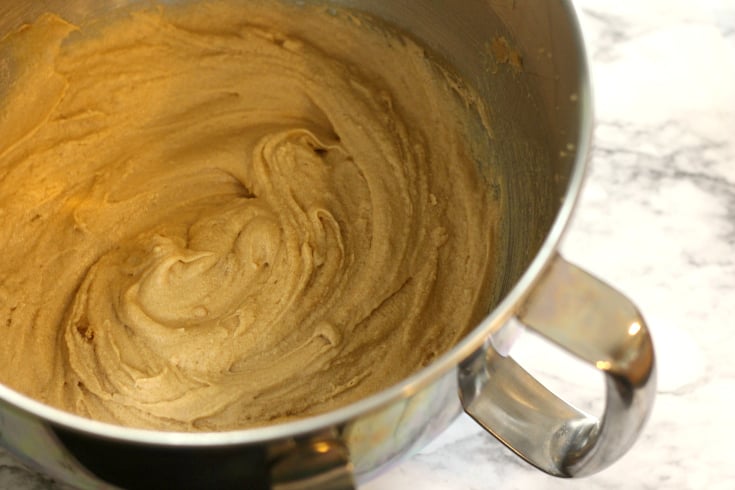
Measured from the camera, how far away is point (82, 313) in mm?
1220

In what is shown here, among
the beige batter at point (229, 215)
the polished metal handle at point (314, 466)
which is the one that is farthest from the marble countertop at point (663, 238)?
the polished metal handle at point (314, 466)

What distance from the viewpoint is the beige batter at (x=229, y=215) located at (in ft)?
3.76

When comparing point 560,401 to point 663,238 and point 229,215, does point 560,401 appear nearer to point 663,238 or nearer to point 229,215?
point 663,238

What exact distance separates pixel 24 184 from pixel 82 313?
0.79 feet

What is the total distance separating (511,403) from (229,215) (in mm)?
597

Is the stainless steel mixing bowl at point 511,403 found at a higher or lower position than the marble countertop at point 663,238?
higher

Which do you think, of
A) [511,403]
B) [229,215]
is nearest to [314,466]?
[511,403]

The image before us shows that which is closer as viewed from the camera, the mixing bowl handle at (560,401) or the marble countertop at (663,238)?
the mixing bowl handle at (560,401)

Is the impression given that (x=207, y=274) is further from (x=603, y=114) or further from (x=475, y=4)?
(x=603, y=114)

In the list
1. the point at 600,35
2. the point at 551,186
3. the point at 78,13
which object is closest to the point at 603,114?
the point at 600,35

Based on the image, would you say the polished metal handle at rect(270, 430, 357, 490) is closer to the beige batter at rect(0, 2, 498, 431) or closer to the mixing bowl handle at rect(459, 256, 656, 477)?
the mixing bowl handle at rect(459, 256, 656, 477)

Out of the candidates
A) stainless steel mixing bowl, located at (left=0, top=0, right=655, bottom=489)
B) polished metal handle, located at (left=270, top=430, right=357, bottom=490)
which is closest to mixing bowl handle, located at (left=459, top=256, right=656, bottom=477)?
stainless steel mixing bowl, located at (left=0, top=0, right=655, bottom=489)

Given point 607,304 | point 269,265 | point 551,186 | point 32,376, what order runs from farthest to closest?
point 269,265 → point 32,376 → point 551,186 → point 607,304

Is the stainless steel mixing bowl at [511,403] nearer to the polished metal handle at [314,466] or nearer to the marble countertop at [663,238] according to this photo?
the polished metal handle at [314,466]
